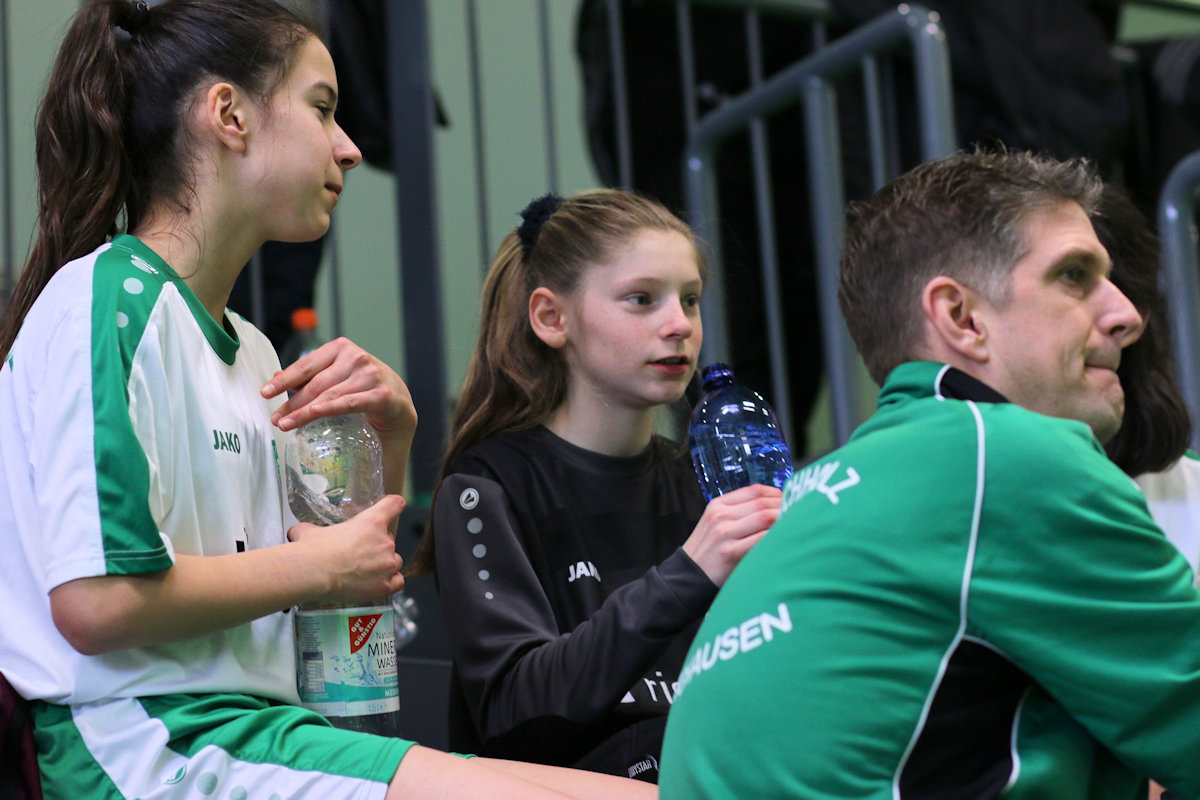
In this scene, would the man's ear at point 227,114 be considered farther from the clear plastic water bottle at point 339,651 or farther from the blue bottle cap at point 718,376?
the blue bottle cap at point 718,376

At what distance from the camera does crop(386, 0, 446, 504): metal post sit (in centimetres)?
268

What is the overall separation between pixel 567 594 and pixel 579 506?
13 centimetres

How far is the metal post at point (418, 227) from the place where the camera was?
8.79 feet

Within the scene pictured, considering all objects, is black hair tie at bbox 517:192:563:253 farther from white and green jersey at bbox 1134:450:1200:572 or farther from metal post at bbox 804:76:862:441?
white and green jersey at bbox 1134:450:1200:572

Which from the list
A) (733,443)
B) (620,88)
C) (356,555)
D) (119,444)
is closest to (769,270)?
→ (620,88)

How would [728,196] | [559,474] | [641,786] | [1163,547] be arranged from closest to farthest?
[1163,547], [641,786], [559,474], [728,196]

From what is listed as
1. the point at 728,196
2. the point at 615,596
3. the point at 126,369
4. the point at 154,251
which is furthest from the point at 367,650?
the point at 728,196

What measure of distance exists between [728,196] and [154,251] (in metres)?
2.12

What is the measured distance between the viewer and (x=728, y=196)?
3375 millimetres

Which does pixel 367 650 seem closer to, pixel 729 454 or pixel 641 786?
pixel 641 786

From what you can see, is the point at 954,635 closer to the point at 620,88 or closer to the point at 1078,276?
the point at 1078,276

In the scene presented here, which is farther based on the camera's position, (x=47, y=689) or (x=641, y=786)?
(x=641, y=786)

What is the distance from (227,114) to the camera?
151 cm

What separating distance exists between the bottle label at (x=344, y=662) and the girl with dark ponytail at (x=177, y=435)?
23 mm
